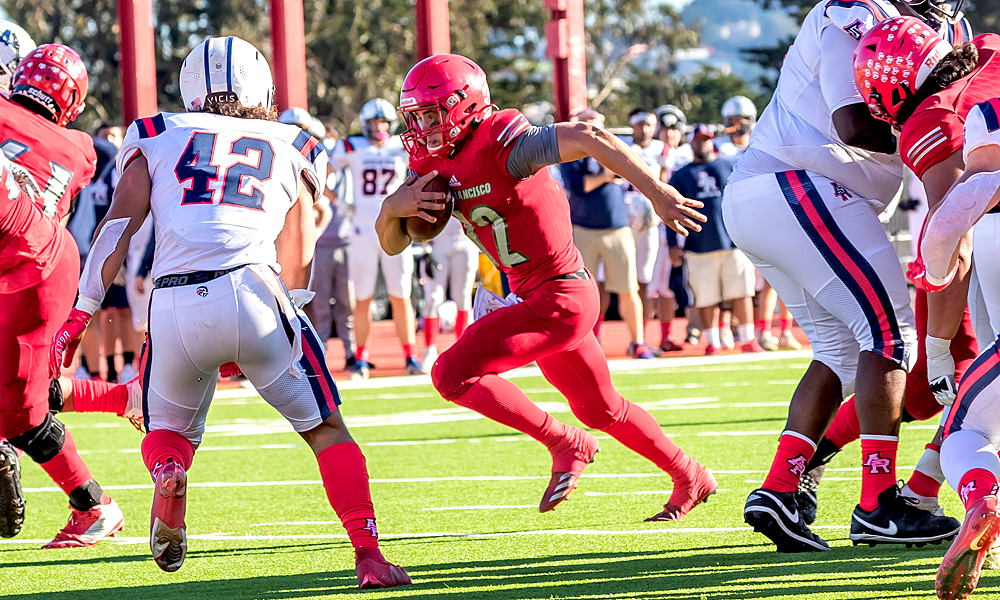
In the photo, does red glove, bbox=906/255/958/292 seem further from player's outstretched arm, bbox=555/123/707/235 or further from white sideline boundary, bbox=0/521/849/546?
white sideline boundary, bbox=0/521/849/546

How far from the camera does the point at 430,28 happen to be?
1503 cm

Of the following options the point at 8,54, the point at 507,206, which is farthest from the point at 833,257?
the point at 8,54

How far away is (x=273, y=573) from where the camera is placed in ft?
13.9

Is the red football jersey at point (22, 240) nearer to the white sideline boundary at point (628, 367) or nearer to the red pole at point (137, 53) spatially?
the white sideline boundary at point (628, 367)

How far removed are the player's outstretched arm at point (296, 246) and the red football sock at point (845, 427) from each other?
1.93 m

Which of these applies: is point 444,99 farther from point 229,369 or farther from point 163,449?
point 163,449

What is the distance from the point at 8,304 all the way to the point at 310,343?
150cm

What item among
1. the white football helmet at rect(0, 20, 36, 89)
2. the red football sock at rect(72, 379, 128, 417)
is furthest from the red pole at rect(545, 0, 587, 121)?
the red football sock at rect(72, 379, 128, 417)

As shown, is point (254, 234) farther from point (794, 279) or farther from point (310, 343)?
point (794, 279)

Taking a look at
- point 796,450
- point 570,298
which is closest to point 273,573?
point 570,298

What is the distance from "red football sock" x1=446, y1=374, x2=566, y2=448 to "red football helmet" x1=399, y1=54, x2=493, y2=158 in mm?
876

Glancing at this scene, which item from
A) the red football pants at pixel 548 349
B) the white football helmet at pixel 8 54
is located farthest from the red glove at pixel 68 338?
the white football helmet at pixel 8 54

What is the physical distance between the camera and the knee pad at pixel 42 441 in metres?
4.87

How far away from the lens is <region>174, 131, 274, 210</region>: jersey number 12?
399 centimetres
